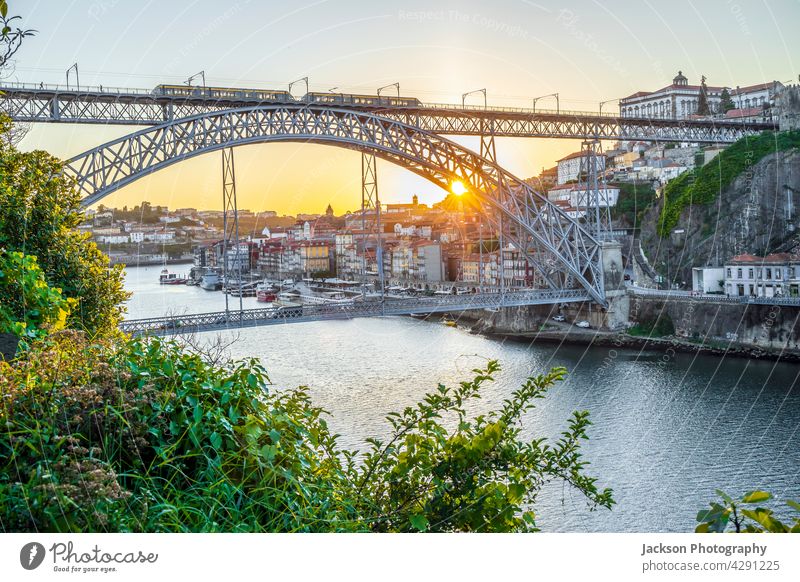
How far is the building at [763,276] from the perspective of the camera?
8906mm

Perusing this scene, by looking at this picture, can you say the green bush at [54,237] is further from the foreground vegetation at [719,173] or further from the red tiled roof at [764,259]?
the foreground vegetation at [719,173]

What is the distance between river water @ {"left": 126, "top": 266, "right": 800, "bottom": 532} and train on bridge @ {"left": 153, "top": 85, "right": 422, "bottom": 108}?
233 cm

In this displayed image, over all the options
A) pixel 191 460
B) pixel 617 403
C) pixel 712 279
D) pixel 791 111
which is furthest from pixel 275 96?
pixel 791 111

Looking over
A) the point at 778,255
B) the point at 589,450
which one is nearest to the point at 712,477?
the point at 589,450

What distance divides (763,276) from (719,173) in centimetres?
263

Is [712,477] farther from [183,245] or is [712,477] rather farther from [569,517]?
[183,245]

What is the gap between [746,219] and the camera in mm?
10617

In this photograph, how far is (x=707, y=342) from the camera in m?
8.95

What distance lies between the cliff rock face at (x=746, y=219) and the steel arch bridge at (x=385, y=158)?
4.35 ft

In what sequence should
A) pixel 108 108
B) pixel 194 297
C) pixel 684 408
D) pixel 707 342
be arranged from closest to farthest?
pixel 684 408 < pixel 108 108 < pixel 707 342 < pixel 194 297

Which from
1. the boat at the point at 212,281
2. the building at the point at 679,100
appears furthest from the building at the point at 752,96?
the boat at the point at 212,281

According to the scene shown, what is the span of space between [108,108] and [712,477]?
535 cm

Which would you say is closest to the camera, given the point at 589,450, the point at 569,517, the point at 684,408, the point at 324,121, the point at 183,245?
the point at 569,517
